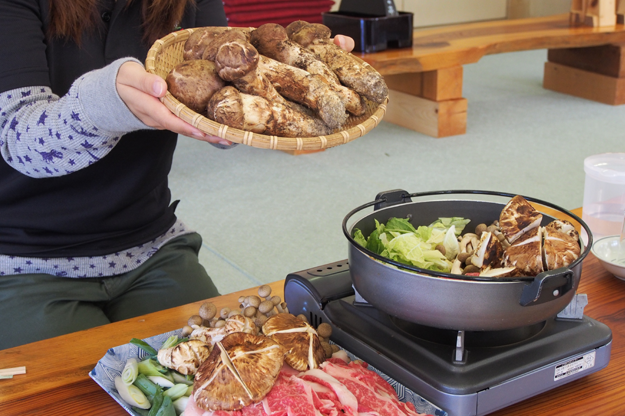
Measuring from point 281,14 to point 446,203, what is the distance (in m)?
2.81

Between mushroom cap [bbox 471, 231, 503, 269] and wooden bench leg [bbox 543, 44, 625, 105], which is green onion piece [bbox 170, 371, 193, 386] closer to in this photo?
mushroom cap [bbox 471, 231, 503, 269]

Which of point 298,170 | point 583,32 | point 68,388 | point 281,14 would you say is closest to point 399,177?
point 298,170

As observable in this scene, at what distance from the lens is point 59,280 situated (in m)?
1.18

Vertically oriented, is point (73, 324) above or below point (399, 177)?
above

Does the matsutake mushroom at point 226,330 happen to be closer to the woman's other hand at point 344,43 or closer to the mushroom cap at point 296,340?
the mushroom cap at point 296,340

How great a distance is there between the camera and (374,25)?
128 inches

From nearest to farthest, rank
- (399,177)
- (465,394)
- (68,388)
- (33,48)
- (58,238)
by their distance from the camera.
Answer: (465,394) → (68,388) → (33,48) → (58,238) → (399,177)

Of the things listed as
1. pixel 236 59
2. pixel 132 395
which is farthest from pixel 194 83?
pixel 132 395

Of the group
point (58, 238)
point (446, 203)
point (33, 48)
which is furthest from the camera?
point (58, 238)

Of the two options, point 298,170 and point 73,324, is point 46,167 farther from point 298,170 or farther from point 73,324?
point 298,170

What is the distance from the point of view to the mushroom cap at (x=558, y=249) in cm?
73

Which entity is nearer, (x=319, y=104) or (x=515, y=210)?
(x=515, y=210)

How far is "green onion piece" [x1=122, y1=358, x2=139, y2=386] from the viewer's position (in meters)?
0.75

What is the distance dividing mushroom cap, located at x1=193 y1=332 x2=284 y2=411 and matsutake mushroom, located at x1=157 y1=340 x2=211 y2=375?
43mm
